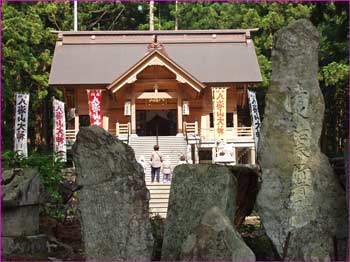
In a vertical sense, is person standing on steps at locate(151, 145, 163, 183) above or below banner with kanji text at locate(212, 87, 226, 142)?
below

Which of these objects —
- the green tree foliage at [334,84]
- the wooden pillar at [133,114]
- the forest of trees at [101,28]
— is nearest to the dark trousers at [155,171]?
the green tree foliage at [334,84]

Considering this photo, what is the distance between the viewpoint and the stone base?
627 centimetres

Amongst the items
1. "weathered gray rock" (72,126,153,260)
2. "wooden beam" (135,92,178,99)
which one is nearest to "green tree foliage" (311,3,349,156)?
"wooden beam" (135,92,178,99)

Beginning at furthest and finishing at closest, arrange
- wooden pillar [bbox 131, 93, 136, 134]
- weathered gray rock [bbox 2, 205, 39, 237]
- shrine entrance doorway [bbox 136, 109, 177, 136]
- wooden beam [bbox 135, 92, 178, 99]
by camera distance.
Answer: shrine entrance doorway [bbox 136, 109, 177, 136]
wooden beam [bbox 135, 92, 178, 99]
wooden pillar [bbox 131, 93, 136, 134]
weathered gray rock [bbox 2, 205, 39, 237]

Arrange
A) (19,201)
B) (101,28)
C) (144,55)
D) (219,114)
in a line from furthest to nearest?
(101,28) → (144,55) → (219,114) → (19,201)

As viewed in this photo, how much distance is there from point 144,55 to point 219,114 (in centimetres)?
568

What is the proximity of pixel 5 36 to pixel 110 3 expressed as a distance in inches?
493

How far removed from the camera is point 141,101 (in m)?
23.9

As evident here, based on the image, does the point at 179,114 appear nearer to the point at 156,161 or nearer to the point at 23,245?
the point at 156,161

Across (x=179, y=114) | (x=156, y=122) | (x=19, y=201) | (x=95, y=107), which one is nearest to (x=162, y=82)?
(x=179, y=114)

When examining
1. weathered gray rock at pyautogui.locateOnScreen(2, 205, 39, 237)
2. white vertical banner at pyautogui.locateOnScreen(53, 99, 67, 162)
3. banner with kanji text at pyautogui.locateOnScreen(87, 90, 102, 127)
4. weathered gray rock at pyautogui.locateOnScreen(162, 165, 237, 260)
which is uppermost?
banner with kanji text at pyautogui.locateOnScreen(87, 90, 102, 127)

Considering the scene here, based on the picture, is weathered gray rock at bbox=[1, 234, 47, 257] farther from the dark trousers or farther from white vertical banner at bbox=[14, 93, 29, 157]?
white vertical banner at bbox=[14, 93, 29, 157]

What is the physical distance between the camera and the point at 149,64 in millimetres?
22469

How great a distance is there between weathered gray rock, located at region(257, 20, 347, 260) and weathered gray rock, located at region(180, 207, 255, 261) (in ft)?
2.59
